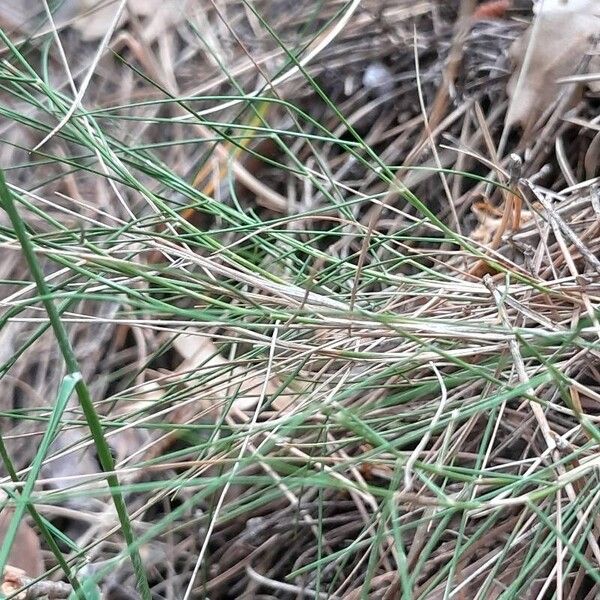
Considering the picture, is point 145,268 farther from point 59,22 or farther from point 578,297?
point 59,22

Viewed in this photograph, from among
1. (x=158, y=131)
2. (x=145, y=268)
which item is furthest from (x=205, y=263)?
(x=158, y=131)

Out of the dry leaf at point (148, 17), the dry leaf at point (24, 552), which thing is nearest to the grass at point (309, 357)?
the dry leaf at point (24, 552)

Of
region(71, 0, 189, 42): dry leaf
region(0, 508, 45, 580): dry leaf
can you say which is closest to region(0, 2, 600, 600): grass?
region(0, 508, 45, 580): dry leaf

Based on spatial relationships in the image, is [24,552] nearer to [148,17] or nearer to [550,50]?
[550,50]

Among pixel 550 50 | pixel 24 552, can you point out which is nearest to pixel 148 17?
pixel 550 50

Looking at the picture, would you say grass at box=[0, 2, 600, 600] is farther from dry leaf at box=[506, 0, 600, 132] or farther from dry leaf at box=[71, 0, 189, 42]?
dry leaf at box=[71, 0, 189, 42]

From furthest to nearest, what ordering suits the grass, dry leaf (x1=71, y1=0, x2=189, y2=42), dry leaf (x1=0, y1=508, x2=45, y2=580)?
dry leaf (x1=71, y1=0, x2=189, y2=42) < dry leaf (x1=0, y1=508, x2=45, y2=580) < the grass
